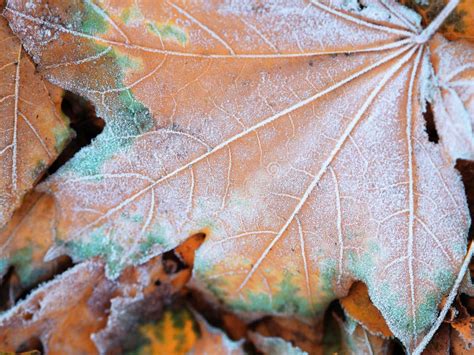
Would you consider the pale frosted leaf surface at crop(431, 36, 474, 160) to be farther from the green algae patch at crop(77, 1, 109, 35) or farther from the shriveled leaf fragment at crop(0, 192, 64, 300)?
the shriveled leaf fragment at crop(0, 192, 64, 300)

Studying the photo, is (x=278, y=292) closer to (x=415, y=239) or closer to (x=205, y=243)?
(x=205, y=243)

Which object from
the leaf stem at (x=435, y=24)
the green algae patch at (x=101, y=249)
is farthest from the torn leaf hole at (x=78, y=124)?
the leaf stem at (x=435, y=24)

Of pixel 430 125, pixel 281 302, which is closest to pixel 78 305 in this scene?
pixel 281 302

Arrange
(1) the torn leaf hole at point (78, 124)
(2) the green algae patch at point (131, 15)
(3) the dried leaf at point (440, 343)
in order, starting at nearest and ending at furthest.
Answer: (2) the green algae patch at point (131, 15), (3) the dried leaf at point (440, 343), (1) the torn leaf hole at point (78, 124)

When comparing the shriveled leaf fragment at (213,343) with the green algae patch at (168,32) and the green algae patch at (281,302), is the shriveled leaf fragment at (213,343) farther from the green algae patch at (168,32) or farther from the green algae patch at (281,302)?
the green algae patch at (168,32)

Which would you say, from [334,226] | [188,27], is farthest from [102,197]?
[334,226]

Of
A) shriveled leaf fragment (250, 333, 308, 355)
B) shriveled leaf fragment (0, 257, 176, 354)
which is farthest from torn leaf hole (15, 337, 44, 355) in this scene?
shriveled leaf fragment (250, 333, 308, 355)
